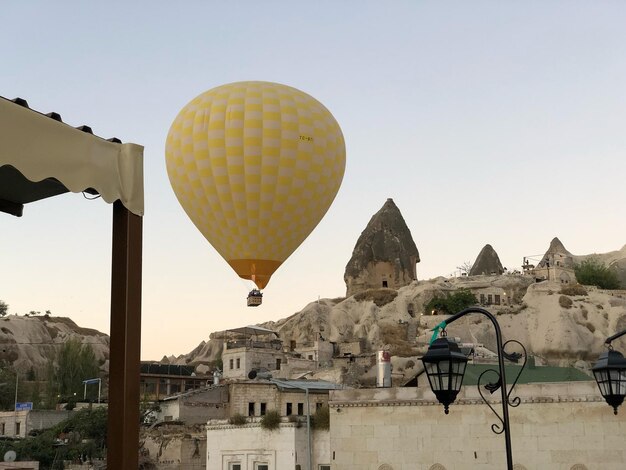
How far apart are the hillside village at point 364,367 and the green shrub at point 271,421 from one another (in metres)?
0.06

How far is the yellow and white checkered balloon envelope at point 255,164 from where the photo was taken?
2094 cm

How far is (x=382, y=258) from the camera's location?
120500 millimetres

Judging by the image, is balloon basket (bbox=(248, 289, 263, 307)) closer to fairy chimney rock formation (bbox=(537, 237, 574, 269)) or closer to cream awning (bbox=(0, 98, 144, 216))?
cream awning (bbox=(0, 98, 144, 216))

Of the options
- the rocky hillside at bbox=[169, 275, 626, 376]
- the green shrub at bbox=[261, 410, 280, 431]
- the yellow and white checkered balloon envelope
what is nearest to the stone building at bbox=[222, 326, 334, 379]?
the rocky hillside at bbox=[169, 275, 626, 376]

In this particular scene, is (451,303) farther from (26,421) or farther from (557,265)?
(26,421)

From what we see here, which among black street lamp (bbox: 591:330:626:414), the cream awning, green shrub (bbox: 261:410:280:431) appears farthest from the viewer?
green shrub (bbox: 261:410:280:431)

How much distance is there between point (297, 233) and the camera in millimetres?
22484

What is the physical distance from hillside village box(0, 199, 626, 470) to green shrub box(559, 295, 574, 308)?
0.16m

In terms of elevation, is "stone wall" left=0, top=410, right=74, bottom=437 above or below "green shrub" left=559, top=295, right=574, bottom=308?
below

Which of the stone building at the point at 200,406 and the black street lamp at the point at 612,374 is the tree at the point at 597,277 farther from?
the black street lamp at the point at 612,374

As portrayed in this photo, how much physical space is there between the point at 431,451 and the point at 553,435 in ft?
14.3

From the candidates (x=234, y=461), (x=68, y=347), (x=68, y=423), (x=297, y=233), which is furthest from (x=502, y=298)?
(x=297, y=233)

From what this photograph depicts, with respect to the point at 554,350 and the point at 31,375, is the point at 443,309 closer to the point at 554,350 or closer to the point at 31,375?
the point at 554,350

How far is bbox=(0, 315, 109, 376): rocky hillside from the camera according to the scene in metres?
87.9
